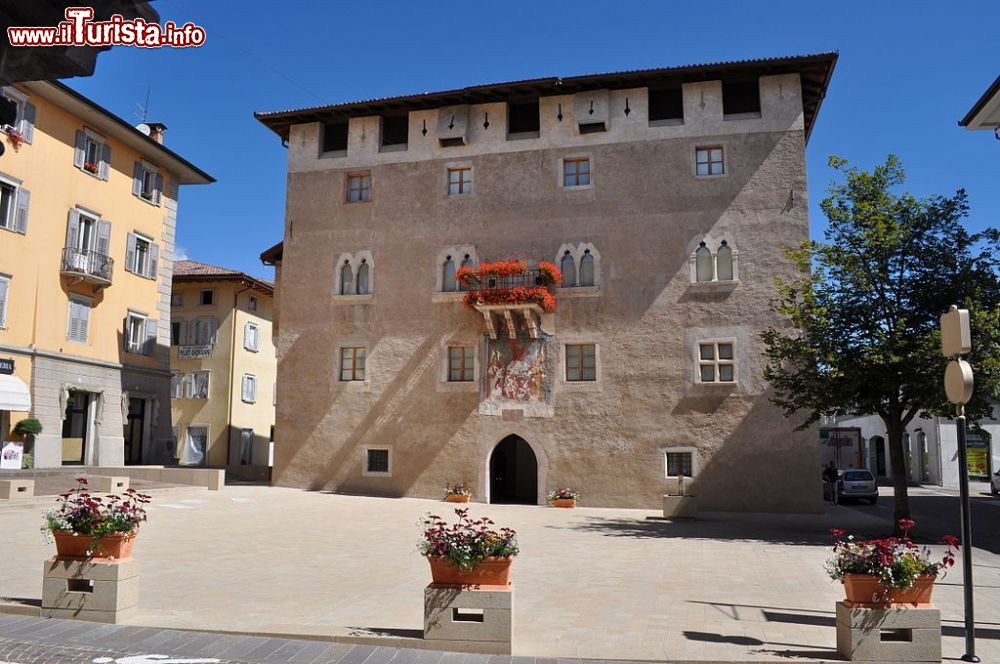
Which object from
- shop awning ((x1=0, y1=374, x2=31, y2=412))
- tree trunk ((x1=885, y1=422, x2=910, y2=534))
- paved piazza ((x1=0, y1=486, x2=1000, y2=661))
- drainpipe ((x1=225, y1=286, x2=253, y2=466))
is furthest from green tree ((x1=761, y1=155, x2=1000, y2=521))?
drainpipe ((x1=225, y1=286, x2=253, y2=466))

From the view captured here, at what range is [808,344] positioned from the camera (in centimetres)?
1941

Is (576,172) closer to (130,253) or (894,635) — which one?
(130,253)

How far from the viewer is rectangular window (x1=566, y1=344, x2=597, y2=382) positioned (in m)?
27.5

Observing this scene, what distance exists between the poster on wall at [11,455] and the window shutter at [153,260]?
9.81 metres

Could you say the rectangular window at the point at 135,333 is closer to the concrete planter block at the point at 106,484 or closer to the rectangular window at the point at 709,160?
the concrete planter block at the point at 106,484

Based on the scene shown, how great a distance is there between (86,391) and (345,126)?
13825 millimetres

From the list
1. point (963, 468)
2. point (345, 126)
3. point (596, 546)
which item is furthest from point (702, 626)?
point (345, 126)

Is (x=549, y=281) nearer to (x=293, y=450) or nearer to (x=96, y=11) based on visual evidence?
(x=293, y=450)

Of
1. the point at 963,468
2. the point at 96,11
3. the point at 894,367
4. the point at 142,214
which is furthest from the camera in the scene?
the point at 142,214

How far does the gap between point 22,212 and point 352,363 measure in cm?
1205

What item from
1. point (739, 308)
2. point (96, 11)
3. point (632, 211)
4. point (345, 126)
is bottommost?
point (96, 11)

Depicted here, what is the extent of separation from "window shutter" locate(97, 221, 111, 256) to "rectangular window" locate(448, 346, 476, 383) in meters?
13.9

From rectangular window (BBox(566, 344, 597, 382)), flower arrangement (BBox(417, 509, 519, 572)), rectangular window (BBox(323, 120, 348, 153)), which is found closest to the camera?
flower arrangement (BBox(417, 509, 519, 572))

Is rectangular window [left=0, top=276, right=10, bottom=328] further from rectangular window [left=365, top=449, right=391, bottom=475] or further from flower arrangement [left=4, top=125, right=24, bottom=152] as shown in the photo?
rectangular window [left=365, top=449, right=391, bottom=475]
